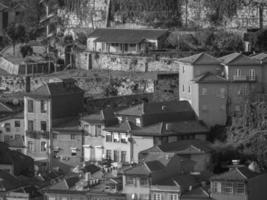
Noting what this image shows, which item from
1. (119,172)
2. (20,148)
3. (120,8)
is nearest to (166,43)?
(120,8)

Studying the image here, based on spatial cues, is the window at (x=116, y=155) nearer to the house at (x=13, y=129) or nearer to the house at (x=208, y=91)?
the house at (x=208, y=91)

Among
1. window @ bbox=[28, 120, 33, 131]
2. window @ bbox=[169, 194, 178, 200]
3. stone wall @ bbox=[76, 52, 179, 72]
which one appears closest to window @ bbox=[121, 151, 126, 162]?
window @ bbox=[28, 120, 33, 131]

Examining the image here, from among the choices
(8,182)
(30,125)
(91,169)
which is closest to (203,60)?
(30,125)

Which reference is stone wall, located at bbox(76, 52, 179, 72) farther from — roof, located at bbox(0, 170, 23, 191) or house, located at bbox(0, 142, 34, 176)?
roof, located at bbox(0, 170, 23, 191)

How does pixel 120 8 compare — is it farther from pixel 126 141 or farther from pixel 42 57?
pixel 126 141

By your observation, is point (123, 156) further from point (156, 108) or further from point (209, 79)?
point (209, 79)

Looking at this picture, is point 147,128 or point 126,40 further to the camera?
point 126,40
